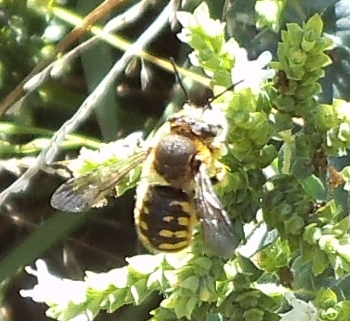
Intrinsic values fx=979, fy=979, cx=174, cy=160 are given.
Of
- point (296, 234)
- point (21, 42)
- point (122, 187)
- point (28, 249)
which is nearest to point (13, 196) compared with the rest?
point (28, 249)

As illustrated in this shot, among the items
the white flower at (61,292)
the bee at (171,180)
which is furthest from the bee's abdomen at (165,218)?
the white flower at (61,292)

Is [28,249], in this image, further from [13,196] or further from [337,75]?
[337,75]

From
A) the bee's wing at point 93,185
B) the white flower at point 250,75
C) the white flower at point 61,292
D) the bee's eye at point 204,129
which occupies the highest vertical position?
the white flower at point 250,75

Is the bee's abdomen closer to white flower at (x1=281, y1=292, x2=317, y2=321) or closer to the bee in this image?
the bee

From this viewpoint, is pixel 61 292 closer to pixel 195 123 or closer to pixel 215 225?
pixel 215 225

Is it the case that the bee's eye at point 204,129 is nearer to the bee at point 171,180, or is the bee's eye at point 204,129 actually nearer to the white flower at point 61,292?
the bee at point 171,180

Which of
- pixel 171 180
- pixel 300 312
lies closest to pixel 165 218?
pixel 171 180
